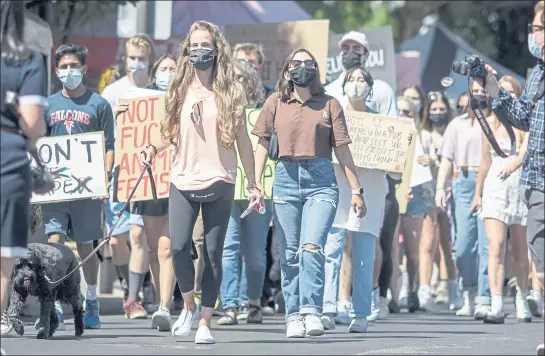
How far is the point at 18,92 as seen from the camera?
860 cm

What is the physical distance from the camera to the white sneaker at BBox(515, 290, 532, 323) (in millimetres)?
14070

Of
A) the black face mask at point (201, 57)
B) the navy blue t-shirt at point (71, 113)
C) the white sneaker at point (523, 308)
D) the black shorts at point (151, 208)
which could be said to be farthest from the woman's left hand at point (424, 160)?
the black face mask at point (201, 57)

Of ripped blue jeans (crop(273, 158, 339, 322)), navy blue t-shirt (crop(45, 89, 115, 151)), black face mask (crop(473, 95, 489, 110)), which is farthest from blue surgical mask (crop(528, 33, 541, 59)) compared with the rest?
navy blue t-shirt (crop(45, 89, 115, 151))

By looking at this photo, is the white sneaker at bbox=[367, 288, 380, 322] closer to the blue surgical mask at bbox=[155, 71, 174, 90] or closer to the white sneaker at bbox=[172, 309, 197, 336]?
the blue surgical mask at bbox=[155, 71, 174, 90]

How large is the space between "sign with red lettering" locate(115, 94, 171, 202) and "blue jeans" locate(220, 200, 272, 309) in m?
0.65

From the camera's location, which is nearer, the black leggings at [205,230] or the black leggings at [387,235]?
the black leggings at [205,230]

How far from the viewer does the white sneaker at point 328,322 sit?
12188 mm

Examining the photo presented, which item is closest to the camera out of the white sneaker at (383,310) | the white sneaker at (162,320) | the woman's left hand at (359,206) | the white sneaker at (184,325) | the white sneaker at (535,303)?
the white sneaker at (184,325)

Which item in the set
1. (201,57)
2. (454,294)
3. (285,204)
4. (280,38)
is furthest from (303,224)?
(280,38)

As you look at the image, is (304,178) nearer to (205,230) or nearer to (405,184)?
(205,230)

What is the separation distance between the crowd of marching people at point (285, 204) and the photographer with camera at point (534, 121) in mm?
20

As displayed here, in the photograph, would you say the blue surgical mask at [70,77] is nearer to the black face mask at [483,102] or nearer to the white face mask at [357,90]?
the white face mask at [357,90]

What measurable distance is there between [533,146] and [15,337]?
3.81 meters

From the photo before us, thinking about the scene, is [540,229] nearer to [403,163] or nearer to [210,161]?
[210,161]
